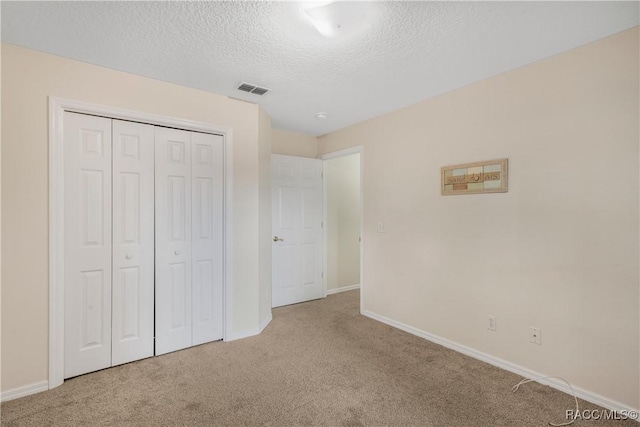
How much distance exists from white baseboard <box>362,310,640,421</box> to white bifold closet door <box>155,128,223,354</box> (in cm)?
199

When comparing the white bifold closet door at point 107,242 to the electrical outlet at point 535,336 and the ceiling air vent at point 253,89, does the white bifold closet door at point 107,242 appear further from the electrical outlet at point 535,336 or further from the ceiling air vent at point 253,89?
the electrical outlet at point 535,336

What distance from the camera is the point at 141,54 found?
7.06ft

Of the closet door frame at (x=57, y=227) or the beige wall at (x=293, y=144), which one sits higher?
the beige wall at (x=293, y=144)

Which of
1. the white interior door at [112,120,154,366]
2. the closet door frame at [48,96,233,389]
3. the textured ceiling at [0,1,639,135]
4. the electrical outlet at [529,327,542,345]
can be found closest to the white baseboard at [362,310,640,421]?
the electrical outlet at [529,327,542,345]

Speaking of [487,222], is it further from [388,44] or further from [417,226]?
[388,44]

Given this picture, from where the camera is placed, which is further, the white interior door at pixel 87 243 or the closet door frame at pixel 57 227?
the white interior door at pixel 87 243

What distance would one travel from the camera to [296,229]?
4.16 metres

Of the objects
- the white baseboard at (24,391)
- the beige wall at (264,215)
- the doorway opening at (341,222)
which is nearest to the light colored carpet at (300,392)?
the white baseboard at (24,391)

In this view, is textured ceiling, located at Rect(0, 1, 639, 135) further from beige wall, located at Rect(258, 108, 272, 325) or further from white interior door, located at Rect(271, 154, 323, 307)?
white interior door, located at Rect(271, 154, 323, 307)

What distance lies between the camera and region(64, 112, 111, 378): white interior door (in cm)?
225

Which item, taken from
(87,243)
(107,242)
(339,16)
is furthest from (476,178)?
(87,243)

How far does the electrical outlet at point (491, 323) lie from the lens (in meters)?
2.49

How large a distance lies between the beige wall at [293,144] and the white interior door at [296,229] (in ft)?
0.58

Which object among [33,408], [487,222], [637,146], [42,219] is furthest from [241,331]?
[637,146]
